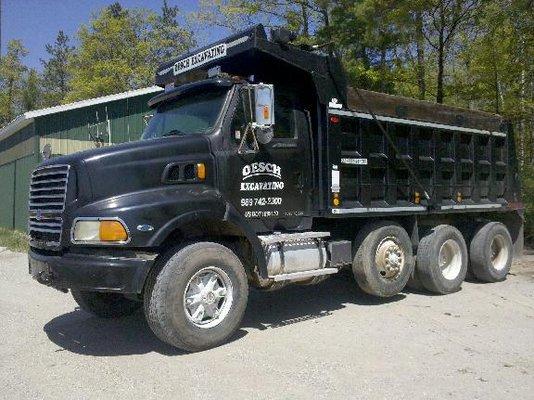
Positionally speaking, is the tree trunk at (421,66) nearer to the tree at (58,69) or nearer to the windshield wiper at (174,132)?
the windshield wiper at (174,132)

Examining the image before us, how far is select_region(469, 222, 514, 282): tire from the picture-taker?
9.02m

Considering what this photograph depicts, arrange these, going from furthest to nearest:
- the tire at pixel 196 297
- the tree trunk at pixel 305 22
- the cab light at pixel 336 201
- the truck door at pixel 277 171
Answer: the tree trunk at pixel 305 22, the cab light at pixel 336 201, the truck door at pixel 277 171, the tire at pixel 196 297

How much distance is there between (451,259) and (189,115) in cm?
487

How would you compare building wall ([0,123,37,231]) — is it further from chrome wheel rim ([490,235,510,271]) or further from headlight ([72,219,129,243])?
chrome wheel rim ([490,235,510,271])

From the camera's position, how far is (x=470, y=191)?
894 cm

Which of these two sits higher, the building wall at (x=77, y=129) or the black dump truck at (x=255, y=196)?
the building wall at (x=77, y=129)

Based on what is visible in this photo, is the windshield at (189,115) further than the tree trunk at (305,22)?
No

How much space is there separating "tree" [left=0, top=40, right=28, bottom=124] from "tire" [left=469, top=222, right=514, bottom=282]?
5070cm

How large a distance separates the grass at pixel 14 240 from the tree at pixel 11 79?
37500 mm

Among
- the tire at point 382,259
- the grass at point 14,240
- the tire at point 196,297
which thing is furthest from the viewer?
the grass at point 14,240

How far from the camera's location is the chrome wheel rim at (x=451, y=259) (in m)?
8.49

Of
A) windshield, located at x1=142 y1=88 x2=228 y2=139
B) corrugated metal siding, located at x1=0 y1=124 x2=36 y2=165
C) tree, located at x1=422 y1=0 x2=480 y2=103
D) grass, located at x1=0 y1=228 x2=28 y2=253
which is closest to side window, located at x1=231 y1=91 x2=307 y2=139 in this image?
windshield, located at x1=142 y1=88 x2=228 y2=139

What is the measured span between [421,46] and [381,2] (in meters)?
2.03

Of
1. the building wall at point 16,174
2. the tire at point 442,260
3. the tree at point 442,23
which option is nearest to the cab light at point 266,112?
the tire at point 442,260
